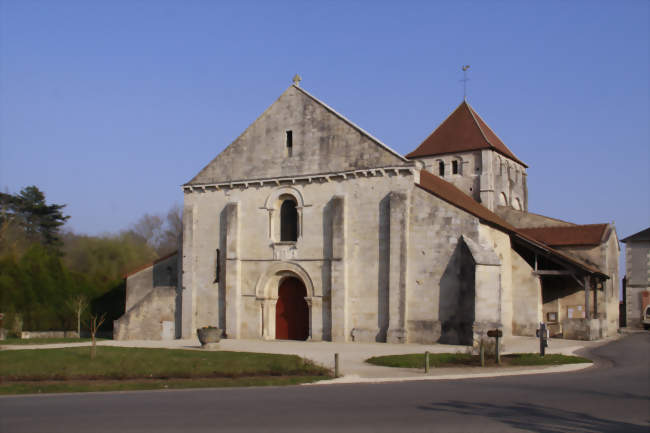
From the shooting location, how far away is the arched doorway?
2794cm

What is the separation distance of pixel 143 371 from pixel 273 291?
12.5m

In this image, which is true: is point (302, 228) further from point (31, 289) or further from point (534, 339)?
point (31, 289)

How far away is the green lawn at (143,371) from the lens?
14.4 m

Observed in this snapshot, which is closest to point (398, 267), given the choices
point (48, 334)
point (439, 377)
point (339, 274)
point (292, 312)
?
point (339, 274)

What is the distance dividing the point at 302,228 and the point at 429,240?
18.2ft

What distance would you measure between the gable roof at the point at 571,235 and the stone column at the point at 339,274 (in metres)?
12.0

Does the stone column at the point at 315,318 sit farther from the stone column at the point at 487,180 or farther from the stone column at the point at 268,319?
the stone column at the point at 487,180

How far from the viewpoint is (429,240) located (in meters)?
24.9

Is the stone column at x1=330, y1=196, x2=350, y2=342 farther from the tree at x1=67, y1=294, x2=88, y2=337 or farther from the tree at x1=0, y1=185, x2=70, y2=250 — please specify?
the tree at x1=0, y1=185, x2=70, y2=250

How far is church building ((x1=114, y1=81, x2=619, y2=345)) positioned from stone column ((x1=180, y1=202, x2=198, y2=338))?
0.06 meters

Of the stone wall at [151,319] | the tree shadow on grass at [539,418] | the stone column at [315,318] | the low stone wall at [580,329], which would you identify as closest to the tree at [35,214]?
the stone wall at [151,319]

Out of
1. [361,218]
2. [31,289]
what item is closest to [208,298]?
[361,218]

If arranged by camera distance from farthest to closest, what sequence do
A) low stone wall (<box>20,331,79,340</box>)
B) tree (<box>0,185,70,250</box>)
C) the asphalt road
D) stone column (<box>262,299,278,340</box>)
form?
tree (<box>0,185,70,250</box>) → low stone wall (<box>20,331,79,340</box>) → stone column (<box>262,299,278,340</box>) → the asphalt road

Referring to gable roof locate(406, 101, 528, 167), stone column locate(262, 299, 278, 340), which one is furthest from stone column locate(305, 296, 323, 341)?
gable roof locate(406, 101, 528, 167)
